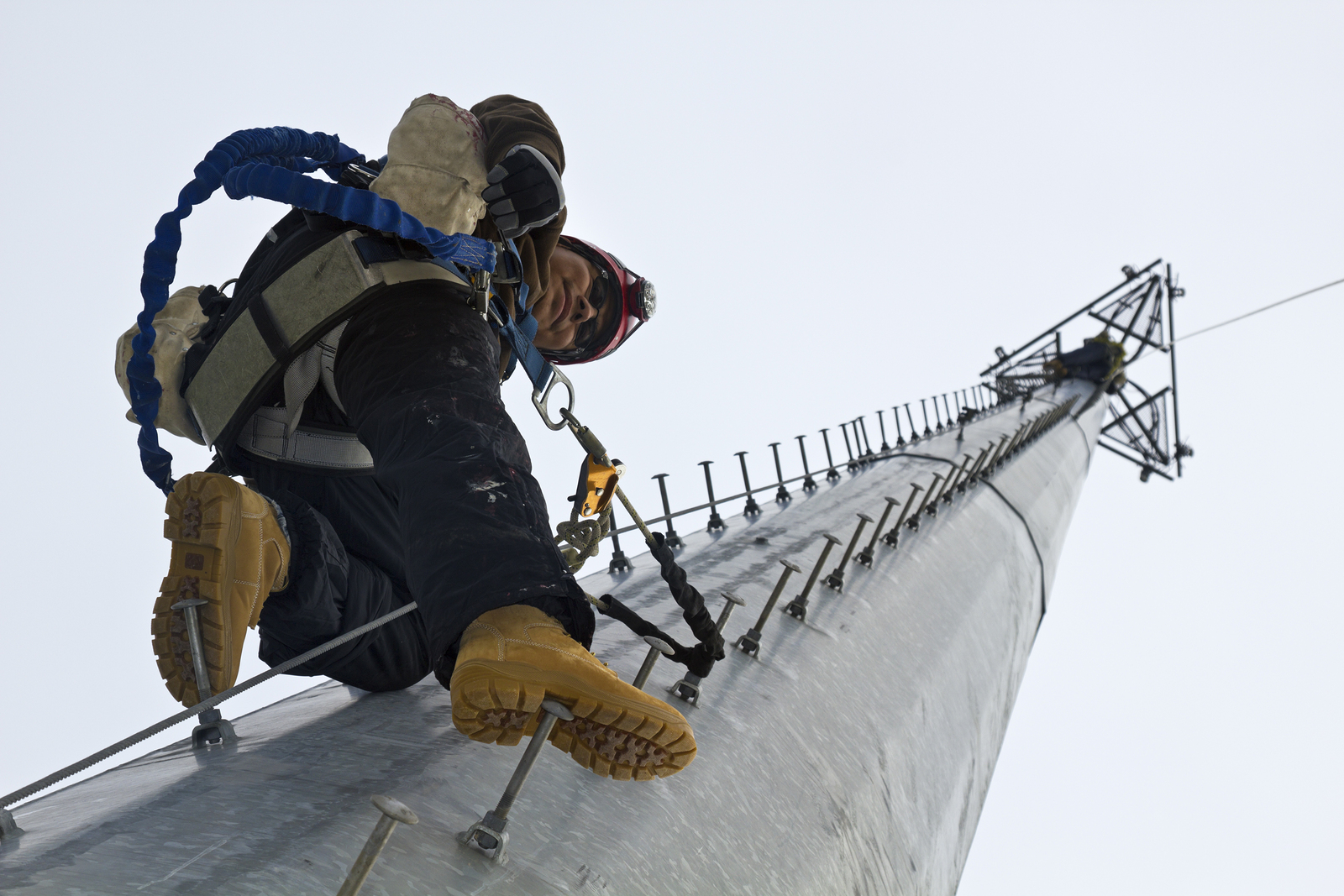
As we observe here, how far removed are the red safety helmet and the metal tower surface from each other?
942mm

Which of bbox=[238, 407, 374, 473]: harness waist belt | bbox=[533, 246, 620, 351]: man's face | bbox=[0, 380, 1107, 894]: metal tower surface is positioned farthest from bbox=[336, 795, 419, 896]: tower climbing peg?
bbox=[533, 246, 620, 351]: man's face

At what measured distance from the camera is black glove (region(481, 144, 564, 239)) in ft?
8.75

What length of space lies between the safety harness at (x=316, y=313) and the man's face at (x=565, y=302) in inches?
21.7

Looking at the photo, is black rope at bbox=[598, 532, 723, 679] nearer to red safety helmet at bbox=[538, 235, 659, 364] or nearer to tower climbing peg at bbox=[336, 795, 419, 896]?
tower climbing peg at bbox=[336, 795, 419, 896]

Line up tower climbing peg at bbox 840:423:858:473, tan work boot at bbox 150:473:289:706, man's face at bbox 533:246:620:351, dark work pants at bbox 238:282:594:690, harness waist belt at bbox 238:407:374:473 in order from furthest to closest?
tower climbing peg at bbox 840:423:858:473, man's face at bbox 533:246:620:351, harness waist belt at bbox 238:407:374:473, tan work boot at bbox 150:473:289:706, dark work pants at bbox 238:282:594:690

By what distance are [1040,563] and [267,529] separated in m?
Answer: 5.74

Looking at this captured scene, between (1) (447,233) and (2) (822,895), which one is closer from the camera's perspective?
(2) (822,895)

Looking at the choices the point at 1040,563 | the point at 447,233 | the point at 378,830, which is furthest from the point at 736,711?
the point at 1040,563

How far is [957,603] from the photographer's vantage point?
4.23 metres

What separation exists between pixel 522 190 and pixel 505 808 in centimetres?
174

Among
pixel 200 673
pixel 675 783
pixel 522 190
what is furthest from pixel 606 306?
pixel 675 783

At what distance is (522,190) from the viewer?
269cm

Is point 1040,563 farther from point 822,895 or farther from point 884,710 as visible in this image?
point 822,895

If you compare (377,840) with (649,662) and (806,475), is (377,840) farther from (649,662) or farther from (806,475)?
(806,475)
